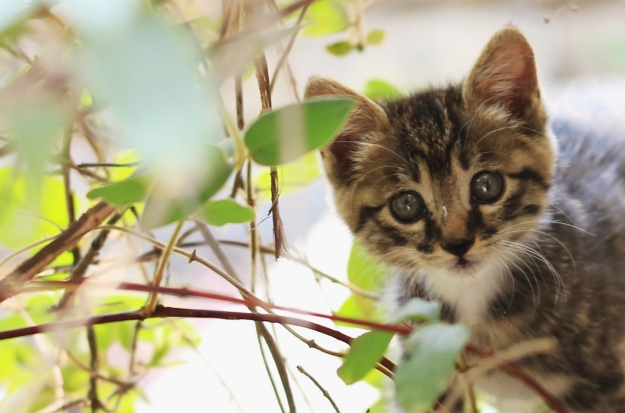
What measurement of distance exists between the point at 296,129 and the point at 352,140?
572 mm

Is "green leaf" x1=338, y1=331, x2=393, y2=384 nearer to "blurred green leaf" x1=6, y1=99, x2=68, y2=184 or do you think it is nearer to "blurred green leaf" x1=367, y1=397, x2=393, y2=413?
"blurred green leaf" x1=6, y1=99, x2=68, y2=184

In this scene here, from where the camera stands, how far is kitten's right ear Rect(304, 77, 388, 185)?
2.84 ft

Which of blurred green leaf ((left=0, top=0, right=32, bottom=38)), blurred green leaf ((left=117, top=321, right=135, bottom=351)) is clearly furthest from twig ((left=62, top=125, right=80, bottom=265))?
blurred green leaf ((left=0, top=0, right=32, bottom=38))

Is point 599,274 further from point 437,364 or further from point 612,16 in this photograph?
point 437,364

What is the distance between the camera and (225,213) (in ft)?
1.41

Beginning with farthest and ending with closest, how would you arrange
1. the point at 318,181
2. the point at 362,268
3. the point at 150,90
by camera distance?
the point at 318,181
the point at 362,268
the point at 150,90

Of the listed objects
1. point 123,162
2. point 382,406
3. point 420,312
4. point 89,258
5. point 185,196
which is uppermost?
point 123,162

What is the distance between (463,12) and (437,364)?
147cm

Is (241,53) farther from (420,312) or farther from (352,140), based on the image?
(352,140)

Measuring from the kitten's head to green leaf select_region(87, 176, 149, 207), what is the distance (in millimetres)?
521

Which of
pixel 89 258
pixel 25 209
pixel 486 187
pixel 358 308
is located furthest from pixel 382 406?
pixel 25 209

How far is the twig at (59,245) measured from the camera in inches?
21.0

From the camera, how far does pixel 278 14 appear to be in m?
0.51

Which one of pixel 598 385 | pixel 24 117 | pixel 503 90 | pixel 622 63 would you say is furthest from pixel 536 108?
pixel 24 117
